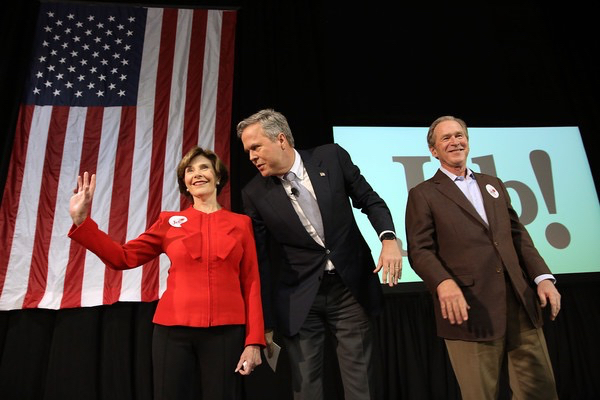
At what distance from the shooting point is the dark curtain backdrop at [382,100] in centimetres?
289

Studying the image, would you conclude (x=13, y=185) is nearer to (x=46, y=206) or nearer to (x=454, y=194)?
(x=46, y=206)

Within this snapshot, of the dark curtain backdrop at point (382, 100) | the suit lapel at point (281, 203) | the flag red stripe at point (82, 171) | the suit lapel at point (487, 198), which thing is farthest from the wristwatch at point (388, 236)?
the flag red stripe at point (82, 171)

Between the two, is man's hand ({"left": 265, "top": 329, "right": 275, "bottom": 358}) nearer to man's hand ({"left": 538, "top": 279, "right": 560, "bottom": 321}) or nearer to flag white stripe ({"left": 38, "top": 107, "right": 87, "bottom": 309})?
man's hand ({"left": 538, "top": 279, "right": 560, "bottom": 321})

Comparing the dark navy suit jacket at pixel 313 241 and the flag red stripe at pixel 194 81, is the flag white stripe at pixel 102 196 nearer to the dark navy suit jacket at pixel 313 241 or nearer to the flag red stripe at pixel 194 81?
the flag red stripe at pixel 194 81

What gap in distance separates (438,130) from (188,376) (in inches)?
54.0

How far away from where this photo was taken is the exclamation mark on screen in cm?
328

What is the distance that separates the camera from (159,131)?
10.7 ft

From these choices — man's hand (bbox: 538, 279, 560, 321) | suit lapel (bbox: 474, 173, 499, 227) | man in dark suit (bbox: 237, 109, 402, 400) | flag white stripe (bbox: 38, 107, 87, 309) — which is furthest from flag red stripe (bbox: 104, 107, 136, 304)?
man's hand (bbox: 538, 279, 560, 321)

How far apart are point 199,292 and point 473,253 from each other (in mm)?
1002

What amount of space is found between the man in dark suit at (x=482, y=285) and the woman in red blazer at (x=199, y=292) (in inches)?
25.8

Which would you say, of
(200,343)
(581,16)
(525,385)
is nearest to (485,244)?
(525,385)

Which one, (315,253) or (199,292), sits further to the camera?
(315,253)

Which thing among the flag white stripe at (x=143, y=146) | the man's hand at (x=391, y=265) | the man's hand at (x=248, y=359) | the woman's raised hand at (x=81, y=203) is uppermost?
the flag white stripe at (x=143, y=146)

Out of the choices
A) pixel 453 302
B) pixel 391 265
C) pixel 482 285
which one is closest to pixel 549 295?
pixel 482 285
